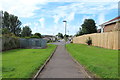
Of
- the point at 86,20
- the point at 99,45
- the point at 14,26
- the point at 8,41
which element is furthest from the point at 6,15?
the point at 99,45

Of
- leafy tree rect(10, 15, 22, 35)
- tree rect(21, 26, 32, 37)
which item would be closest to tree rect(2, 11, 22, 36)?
leafy tree rect(10, 15, 22, 35)

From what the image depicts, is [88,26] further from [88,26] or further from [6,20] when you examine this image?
[6,20]

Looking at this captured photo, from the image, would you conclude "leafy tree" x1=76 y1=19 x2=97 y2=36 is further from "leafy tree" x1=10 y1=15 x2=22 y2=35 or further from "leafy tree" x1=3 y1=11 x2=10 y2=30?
"leafy tree" x1=3 y1=11 x2=10 y2=30

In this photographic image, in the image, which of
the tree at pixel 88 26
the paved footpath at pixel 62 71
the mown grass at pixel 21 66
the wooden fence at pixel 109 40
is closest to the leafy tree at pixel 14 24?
the tree at pixel 88 26

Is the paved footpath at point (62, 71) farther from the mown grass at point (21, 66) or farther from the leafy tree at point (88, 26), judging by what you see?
the leafy tree at point (88, 26)

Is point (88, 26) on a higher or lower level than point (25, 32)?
higher

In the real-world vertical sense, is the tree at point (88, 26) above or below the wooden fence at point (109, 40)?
above

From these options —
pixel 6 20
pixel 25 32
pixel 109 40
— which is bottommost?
pixel 109 40

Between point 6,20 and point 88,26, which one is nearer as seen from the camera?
point 6,20

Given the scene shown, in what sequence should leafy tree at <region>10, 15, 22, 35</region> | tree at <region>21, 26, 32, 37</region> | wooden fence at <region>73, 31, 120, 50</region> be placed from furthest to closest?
1. tree at <region>21, 26, 32, 37</region>
2. leafy tree at <region>10, 15, 22, 35</region>
3. wooden fence at <region>73, 31, 120, 50</region>

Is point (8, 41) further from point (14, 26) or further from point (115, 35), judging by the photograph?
point (14, 26)

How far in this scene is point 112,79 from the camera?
6.41 m

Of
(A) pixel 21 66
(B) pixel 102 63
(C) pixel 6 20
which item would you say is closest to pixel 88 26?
(C) pixel 6 20

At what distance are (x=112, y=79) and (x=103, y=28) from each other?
30.1m
